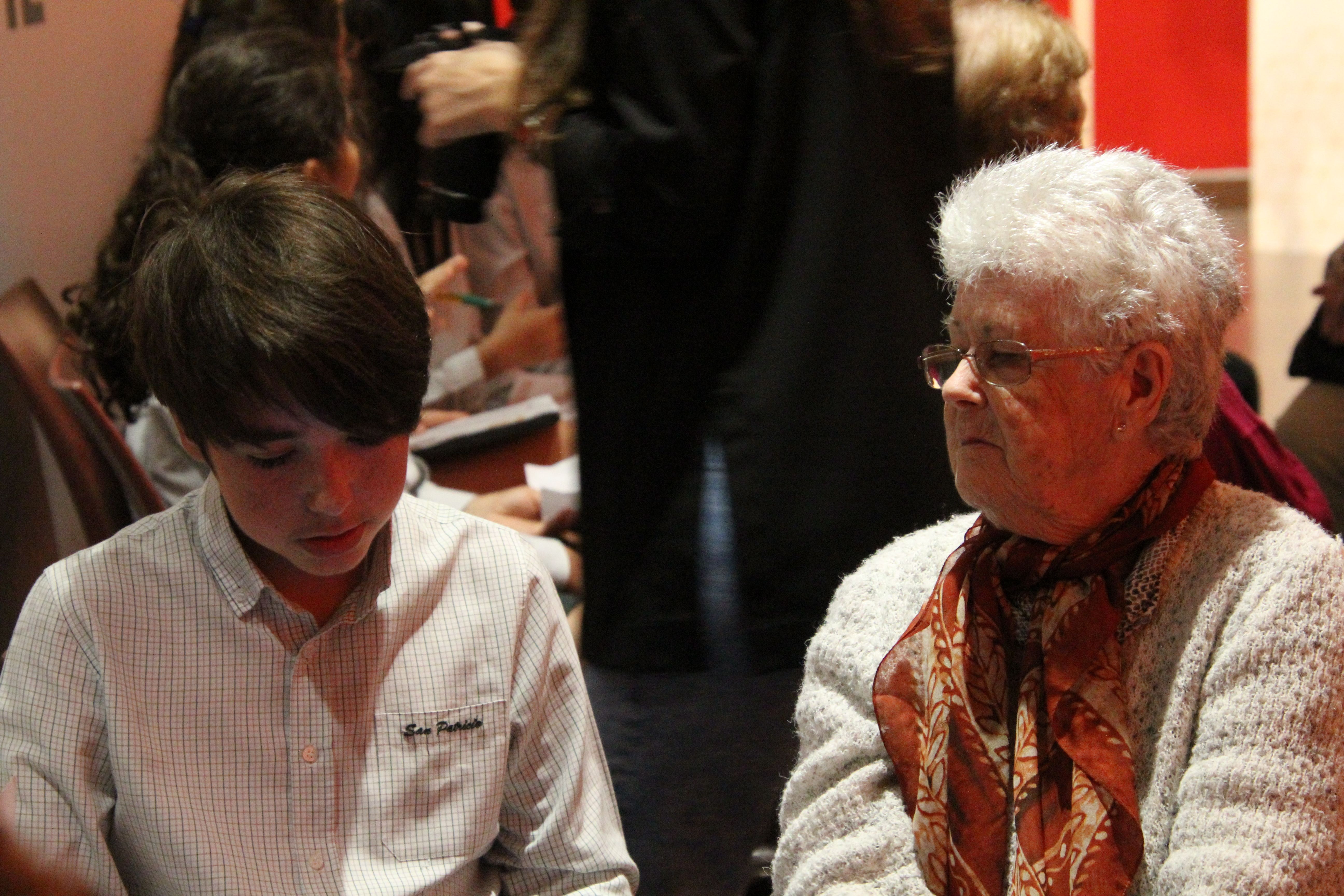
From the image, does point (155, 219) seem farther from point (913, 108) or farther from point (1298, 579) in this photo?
point (1298, 579)

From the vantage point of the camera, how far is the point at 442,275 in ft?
9.73

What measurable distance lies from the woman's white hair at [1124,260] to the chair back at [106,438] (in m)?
1.53

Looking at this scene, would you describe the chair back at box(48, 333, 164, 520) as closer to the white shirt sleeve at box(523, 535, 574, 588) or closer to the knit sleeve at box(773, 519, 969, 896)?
the white shirt sleeve at box(523, 535, 574, 588)

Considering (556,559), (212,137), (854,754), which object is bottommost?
(556,559)

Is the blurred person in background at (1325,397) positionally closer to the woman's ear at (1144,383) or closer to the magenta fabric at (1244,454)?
the magenta fabric at (1244,454)

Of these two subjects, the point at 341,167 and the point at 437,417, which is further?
the point at 437,417

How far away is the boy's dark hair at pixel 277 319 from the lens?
130cm

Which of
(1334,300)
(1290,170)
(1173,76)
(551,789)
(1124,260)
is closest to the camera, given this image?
(1124,260)

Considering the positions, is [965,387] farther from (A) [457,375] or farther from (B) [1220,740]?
(A) [457,375]

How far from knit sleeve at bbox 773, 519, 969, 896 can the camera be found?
821mm

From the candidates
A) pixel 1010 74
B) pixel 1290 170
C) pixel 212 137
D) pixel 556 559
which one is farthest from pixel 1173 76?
pixel 212 137

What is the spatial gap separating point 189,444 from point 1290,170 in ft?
9.76

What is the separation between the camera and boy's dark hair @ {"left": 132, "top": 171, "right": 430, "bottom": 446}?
4.26 ft

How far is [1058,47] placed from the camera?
2.24 metres
